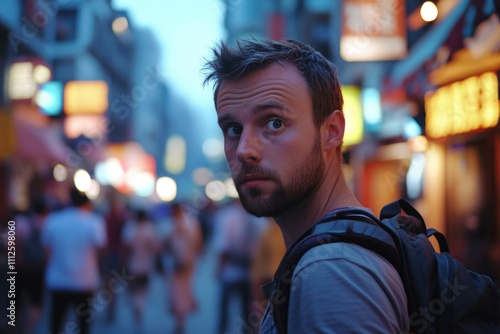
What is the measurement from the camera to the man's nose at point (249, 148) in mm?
1624

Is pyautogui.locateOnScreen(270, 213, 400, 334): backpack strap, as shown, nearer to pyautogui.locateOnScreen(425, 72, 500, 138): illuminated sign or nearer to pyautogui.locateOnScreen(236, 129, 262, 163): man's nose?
pyautogui.locateOnScreen(236, 129, 262, 163): man's nose

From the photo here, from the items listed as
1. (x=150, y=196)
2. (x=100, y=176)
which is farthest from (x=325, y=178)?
(x=150, y=196)

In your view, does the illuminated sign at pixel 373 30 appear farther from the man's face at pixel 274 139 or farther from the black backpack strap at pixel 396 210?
the man's face at pixel 274 139

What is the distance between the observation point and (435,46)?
309 inches

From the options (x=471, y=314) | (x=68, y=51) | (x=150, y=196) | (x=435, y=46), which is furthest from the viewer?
(x=150, y=196)

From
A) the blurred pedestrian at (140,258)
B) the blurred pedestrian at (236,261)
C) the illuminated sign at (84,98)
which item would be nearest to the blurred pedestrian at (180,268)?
the blurred pedestrian at (236,261)

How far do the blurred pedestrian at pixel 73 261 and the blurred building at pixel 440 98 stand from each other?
14.1 ft

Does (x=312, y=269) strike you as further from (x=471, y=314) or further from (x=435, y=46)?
(x=435, y=46)

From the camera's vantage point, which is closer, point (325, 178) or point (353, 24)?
point (325, 178)

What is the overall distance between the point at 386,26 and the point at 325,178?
24.1 feet

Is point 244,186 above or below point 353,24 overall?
below

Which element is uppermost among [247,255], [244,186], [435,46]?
[435,46]

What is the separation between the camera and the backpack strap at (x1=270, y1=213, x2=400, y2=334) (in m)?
1.32

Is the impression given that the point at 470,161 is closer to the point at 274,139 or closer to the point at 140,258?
the point at 140,258
